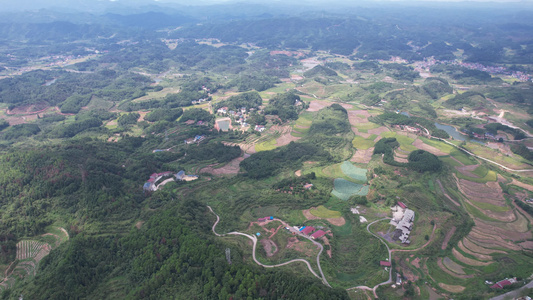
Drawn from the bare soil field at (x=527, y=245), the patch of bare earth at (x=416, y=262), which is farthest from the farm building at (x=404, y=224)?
the bare soil field at (x=527, y=245)

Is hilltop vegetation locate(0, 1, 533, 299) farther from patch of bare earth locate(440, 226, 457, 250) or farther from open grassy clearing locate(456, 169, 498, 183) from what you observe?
open grassy clearing locate(456, 169, 498, 183)

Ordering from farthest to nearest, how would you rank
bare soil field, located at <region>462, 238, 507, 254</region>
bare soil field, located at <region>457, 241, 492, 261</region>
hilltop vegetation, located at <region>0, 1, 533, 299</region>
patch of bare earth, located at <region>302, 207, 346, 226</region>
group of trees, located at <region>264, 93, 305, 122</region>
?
group of trees, located at <region>264, 93, 305, 122</region> < patch of bare earth, located at <region>302, 207, 346, 226</region> < bare soil field, located at <region>462, 238, 507, 254</region> < bare soil field, located at <region>457, 241, 492, 261</region> < hilltop vegetation, located at <region>0, 1, 533, 299</region>

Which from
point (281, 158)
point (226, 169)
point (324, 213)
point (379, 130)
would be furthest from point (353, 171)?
point (379, 130)

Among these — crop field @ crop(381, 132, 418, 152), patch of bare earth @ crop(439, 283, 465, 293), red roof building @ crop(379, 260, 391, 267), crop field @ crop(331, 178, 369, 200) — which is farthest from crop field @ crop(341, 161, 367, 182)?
patch of bare earth @ crop(439, 283, 465, 293)

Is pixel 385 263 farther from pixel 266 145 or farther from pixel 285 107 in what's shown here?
pixel 285 107

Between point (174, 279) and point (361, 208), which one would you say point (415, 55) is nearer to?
point (361, 208)

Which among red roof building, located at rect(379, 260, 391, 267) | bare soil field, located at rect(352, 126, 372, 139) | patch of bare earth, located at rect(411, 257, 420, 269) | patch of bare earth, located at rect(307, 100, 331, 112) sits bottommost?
patch of bare earth, located at rect(307, 100, 331, 112)

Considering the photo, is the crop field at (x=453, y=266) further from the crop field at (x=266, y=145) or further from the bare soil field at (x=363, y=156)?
the crop field at (x=266, y=145)
